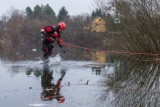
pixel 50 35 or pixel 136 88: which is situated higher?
pixel 50 35

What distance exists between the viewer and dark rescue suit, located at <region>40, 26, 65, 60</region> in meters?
18.7

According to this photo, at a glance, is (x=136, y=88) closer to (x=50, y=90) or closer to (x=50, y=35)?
(x=50, y=90)

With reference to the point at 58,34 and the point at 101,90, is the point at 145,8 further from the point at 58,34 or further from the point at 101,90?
the point at 101,90

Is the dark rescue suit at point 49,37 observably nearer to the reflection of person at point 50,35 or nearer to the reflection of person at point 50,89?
the reflection of person at point 50,35

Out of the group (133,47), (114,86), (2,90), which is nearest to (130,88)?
(114,86)

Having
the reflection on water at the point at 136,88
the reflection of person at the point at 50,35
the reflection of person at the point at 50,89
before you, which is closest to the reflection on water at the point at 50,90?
the reflection of person at the point at 50,89

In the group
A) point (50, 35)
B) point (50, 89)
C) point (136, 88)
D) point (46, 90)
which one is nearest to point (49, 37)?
point (50, 35)

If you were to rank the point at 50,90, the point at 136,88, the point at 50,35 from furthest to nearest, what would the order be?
the point at 50,35 → the point at 136,88 → the point at 50,90

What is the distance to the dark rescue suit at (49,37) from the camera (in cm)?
1873

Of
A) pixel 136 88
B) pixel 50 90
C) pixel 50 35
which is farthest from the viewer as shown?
pixel 50 35

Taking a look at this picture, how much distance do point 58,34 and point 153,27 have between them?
13.8ft

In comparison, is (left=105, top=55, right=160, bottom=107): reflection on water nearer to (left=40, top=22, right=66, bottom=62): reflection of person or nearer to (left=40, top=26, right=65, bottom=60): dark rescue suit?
(left=40, top=22, right=66, bottom=62): reflection of person

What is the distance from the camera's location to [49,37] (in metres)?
19.0

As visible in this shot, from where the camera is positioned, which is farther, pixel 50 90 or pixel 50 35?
pixel 50 35
